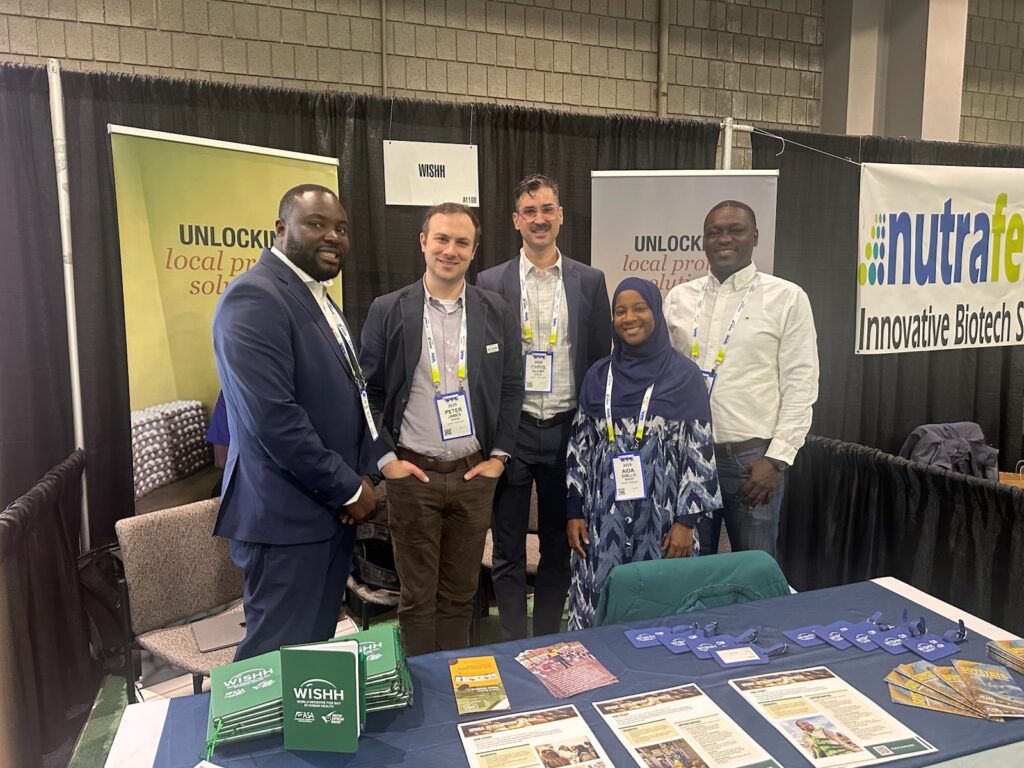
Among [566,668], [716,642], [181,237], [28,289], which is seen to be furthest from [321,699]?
[28,289]

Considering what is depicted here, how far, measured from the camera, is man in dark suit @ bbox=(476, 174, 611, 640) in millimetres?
2484

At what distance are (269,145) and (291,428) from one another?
1989mm

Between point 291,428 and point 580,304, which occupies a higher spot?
point 580,304

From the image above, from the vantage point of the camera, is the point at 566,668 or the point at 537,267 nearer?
the point at 566,668

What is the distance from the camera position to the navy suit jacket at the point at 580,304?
2518 millimetres

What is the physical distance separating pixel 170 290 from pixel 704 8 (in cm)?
436

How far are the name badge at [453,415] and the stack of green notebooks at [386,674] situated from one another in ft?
3.07

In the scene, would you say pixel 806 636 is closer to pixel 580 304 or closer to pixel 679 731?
pixel 679 731

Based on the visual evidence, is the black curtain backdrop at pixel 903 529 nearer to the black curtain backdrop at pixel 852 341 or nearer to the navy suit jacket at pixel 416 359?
the black curtain backdrop at pixel 852 341

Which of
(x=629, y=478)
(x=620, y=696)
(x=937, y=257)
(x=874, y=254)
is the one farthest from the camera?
(x=937, y=257)

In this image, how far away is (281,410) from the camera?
1.84 meters

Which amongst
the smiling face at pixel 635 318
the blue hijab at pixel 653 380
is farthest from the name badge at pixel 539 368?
the smiling face at pixel 635 318

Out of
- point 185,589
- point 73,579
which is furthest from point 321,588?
point 73,579

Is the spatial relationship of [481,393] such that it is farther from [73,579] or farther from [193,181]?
[73,579]
